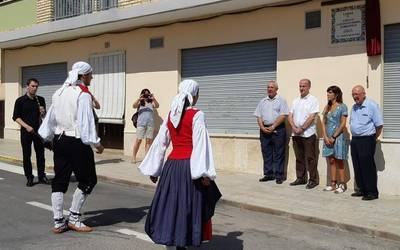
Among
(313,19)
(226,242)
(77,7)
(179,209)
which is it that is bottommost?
(226,242)

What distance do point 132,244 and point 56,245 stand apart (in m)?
0.83

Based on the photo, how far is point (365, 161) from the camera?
29.7 feet

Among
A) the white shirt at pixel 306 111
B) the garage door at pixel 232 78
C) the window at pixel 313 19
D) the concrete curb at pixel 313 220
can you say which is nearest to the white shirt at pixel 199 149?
the concrete curb at pixel 313 220

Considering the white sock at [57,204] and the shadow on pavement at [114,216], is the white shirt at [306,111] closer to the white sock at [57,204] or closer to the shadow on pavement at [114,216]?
the shadow on pavement at [114,216]

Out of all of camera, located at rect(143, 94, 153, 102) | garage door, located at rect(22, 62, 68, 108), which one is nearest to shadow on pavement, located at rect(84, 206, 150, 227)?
camera, located at rect(143, 94, 153, 102)

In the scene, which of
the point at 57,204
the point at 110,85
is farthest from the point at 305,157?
the point at 110,85

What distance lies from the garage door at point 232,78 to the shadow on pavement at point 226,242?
204 inches

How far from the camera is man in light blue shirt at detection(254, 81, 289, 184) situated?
10.7 m

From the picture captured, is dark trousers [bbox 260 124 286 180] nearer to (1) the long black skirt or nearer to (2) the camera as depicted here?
(2) the camera

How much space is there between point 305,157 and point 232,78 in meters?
2.84

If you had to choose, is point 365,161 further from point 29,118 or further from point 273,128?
point 29,118

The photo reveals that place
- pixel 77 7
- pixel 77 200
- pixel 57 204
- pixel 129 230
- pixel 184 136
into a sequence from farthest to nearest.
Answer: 1. pixel 77 7
2. pixel 129 230
3. pixel 77 200
4. pixel 57 204
5. pixel 184 136

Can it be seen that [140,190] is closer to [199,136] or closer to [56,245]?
[56,245]

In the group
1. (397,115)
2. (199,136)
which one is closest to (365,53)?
(397,115)
